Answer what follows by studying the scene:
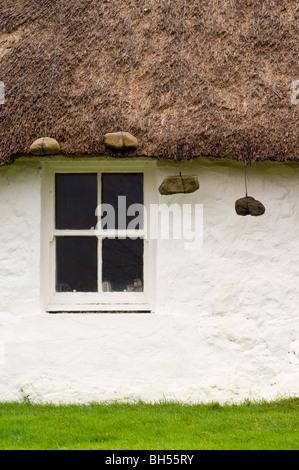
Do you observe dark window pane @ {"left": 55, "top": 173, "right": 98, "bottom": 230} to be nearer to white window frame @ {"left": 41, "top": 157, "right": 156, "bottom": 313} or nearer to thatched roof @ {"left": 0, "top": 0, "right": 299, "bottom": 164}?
white window frame @ {"left": 41, "top": 157, "right": 156, "bottom": 313}

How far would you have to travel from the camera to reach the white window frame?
542 centimetres

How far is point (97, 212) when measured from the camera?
5.63 m

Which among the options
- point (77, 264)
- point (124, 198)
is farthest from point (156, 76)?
point (77, 264)

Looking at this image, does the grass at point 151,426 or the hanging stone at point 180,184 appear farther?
the hanging stone at point 180,184

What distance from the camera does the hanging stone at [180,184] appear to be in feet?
17.3

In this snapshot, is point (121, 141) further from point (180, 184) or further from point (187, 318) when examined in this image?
point (187, 318)

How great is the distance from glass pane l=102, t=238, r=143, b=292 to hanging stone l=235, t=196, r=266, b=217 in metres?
0.92

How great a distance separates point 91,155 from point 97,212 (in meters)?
0.61

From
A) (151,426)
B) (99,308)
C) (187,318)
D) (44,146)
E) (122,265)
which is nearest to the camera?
(151,426)

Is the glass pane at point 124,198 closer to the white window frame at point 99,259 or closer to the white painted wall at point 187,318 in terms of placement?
the white window frame at point 99,259

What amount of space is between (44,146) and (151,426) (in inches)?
90.7

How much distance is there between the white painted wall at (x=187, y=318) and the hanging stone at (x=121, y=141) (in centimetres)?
44

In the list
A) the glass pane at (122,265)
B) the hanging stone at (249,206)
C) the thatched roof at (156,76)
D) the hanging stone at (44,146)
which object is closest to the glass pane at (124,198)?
the glass pane at (122,265)

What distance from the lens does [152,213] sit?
5484mm
